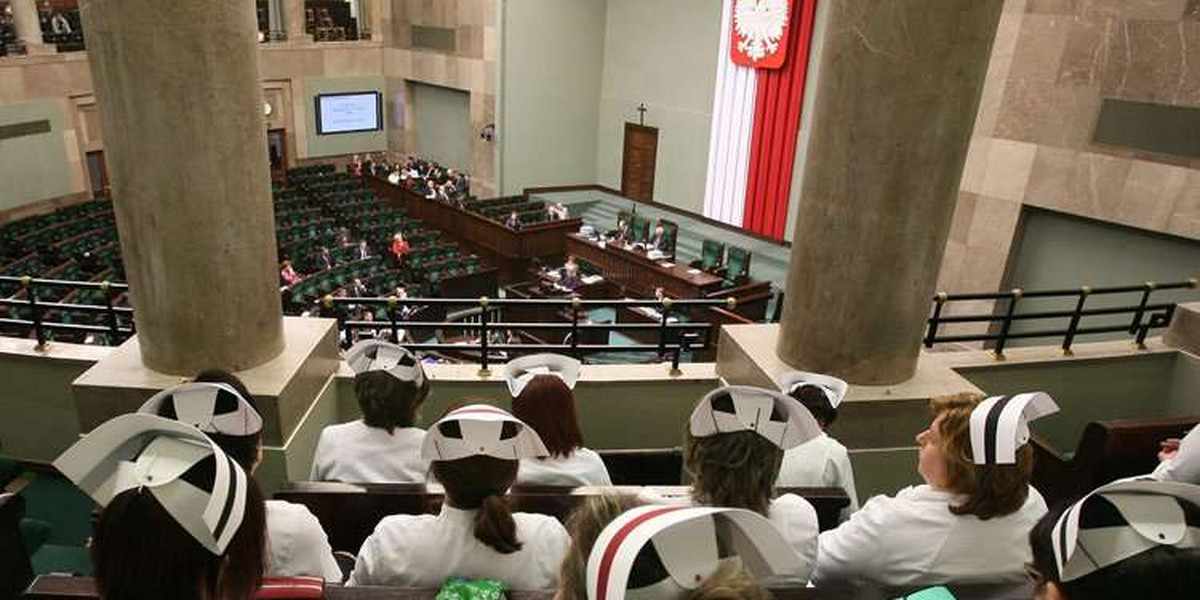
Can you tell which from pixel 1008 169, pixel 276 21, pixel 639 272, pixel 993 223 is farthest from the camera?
pixel 276 21

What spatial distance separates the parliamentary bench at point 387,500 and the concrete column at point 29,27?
19.0 metres

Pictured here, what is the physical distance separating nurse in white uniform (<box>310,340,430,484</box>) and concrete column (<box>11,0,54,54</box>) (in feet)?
61.5

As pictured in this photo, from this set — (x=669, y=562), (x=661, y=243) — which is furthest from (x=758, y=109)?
(x=669, y=562)

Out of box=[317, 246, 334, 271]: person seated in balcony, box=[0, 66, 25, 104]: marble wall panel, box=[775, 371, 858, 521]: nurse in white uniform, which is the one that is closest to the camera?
box=[775, 371, 858, 521]: nurse in white uniform

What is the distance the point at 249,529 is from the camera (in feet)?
6.05

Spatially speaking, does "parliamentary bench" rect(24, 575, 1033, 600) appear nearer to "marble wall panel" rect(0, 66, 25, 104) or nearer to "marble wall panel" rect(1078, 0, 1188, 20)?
"marble wall panel" rect(1078, 0, 1188, 20)

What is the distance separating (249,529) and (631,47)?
848 inches

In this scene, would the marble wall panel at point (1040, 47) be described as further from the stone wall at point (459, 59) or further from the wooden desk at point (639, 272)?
the stone wall at point (459, 59)

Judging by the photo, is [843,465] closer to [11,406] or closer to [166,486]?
[166,486]

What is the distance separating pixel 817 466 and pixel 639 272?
1058 cm

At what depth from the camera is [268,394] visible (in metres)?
4.34

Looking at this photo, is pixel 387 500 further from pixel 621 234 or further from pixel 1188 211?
pixel 621 234

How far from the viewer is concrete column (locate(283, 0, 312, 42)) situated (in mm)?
22109

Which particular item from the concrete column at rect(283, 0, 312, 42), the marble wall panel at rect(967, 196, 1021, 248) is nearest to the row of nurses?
the marble wall panel at rect(967, 196, 1021, 248)
